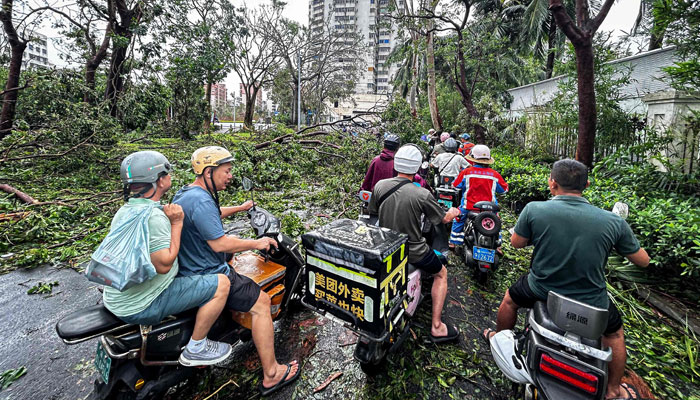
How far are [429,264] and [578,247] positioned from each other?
1.17 metres

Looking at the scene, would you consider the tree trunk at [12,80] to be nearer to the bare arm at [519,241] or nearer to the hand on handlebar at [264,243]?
the hand on handlebar at [264,243]

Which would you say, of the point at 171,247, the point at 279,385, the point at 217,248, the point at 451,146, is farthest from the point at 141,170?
the point at 451,146

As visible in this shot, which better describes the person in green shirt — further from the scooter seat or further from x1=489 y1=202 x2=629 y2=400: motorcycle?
the scooter seat

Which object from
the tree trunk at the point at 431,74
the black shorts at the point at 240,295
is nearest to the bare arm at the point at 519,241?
the black shorts at the point at 240,295

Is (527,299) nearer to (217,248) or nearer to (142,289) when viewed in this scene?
(217,248)

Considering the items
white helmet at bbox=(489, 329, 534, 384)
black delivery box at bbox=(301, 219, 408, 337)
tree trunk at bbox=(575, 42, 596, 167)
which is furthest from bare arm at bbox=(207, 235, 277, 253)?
tree trunk at bbox=(575, 42, 596, 167)

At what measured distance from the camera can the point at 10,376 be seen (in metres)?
2.52

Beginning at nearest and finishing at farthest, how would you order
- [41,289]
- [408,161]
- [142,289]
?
[142,289]
[408,161]
[41,289]

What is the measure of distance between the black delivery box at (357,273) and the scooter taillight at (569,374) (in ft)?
3.23

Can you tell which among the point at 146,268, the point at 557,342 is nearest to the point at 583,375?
the point at 557,342

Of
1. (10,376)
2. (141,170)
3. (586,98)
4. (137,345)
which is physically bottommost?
(10,376)

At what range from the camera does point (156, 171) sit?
202cm

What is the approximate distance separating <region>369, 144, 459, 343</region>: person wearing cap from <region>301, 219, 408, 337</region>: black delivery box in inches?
15.3

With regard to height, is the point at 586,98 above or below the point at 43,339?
above
